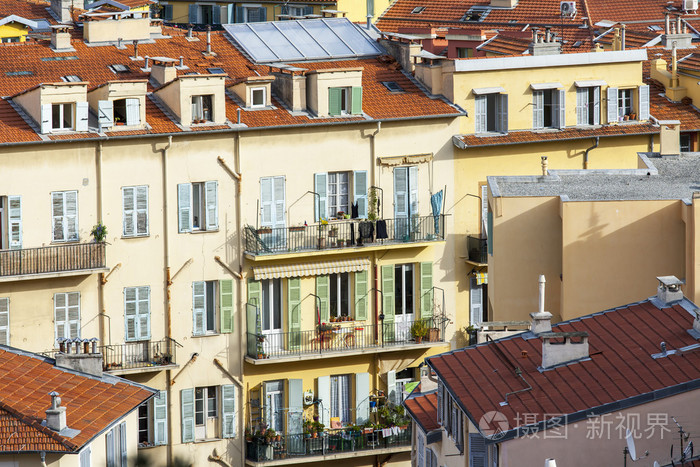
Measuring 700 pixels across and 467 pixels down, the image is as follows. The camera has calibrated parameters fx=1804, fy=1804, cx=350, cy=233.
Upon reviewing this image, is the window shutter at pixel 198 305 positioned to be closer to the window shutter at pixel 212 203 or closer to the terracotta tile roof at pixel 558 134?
the window shutter at pixel 212 203

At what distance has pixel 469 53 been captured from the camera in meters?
88.2

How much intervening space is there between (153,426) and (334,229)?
8.70m

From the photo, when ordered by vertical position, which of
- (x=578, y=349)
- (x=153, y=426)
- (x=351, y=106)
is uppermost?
(x=351, y=106)

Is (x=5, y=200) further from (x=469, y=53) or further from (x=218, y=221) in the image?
(x=469, y=53)

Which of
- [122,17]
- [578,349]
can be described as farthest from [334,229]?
[578,349]

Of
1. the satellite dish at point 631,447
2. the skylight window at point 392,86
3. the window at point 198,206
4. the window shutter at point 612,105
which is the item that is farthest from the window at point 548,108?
the satellite dish at point 631,447

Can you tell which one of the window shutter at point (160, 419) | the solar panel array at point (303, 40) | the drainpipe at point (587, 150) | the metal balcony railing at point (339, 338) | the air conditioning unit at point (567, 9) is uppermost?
the air conditioning unit at point (567, 9)

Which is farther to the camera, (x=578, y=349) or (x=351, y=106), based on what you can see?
(x=351, y=106)

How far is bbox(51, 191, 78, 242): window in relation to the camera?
55656 mm

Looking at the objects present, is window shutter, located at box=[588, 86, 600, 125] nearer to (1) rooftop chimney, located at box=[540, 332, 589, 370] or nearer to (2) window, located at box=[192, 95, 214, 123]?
(2) window, located at box=[192, 95, 214, 123]

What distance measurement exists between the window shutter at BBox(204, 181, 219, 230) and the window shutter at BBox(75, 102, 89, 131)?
458cm

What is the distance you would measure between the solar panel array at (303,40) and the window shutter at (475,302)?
30.6ft

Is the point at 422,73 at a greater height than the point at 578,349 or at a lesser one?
greater

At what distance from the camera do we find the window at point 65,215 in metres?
55.7
